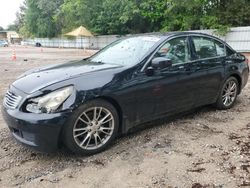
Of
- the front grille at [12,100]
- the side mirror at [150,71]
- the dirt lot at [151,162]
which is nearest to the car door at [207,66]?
the dirt lot at [151,162]

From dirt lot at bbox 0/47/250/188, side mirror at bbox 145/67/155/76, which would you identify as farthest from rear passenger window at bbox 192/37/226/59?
dirt lot at bbox 0/47/250/188

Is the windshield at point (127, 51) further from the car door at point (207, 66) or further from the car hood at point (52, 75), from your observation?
the car door at point (207, 66)

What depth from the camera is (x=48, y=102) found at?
12.4 ft

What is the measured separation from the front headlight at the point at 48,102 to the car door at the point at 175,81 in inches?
55.9

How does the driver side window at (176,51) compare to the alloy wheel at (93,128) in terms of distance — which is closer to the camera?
the alloy wheel at (93,128)

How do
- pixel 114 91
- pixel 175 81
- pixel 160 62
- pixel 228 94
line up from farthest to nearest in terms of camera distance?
pixel 228 94, pixel 175 81, pixel 160 62, pixel 114 91

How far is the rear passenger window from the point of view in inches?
216

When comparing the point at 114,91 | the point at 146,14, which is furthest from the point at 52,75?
the point at 146,14

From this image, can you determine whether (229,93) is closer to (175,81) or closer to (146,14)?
(175,81)

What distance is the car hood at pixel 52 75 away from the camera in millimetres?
4027

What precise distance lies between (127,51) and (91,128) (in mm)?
1516

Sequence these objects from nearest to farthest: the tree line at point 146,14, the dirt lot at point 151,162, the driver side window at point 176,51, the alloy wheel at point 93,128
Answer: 1. the dirt lot at point 151,162
2. the alloy wheel at point 93,128
3. the driver side window at point 176,51
4. the tree line at point 146,14

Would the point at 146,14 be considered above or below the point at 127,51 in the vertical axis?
above

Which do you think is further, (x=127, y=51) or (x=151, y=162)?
Answer: (x=127, y=51)
